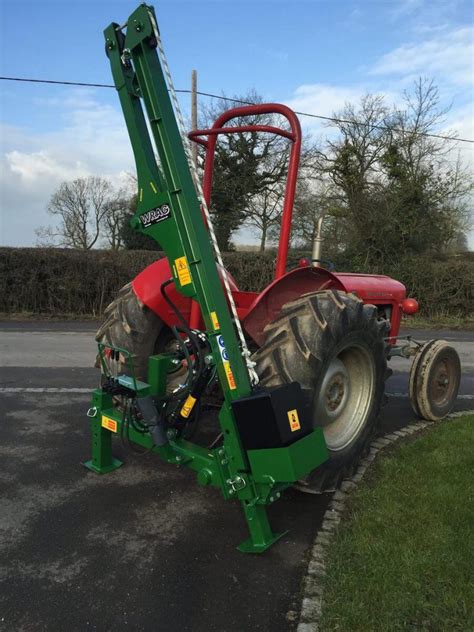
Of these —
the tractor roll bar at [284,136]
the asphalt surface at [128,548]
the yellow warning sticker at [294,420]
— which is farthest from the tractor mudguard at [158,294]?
the yellow warning sticker at [294,420]

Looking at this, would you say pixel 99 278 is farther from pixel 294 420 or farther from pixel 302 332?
pixel 294 420

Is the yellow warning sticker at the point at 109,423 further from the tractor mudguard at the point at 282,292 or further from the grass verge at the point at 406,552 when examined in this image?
the grass verge at the point at 406,552

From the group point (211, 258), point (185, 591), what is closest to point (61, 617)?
point (185, 591)

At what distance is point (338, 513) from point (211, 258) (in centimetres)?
177

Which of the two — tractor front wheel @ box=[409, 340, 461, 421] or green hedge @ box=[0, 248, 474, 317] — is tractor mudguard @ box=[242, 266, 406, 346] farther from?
green hedge @ box=[0, 248, 474, 317]

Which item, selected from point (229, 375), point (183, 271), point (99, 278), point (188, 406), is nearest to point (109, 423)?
point (188, 406)

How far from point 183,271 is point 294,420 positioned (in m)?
0.97

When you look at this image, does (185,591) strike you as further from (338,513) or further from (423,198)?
(423,198)

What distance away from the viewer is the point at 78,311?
44.0 ft

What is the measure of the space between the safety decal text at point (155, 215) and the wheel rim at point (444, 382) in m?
3.49

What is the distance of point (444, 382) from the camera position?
5.11 metres

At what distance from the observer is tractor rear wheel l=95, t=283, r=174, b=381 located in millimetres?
3566

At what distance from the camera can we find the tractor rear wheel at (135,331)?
3566 millimetres

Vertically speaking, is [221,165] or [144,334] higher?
[221,165]
